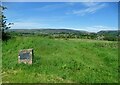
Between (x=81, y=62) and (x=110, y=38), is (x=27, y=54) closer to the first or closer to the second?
(x=81, y=62)

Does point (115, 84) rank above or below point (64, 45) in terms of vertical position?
below

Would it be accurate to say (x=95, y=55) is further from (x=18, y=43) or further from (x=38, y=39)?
(x=18, y=43)

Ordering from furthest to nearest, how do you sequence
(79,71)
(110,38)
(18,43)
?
1. (110,38)
2. (18,43)
3. (79,71)

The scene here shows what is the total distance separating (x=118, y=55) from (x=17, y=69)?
28.1 ft

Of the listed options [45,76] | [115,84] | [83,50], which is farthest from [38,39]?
[115,84]

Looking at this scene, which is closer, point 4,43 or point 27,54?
point 27,54

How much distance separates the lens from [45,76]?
51.3ft

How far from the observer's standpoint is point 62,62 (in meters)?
18.3

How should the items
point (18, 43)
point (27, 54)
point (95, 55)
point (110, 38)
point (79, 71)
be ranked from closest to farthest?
point (79, 71), point (27, 54), point (95, 55), point (18, 43), point (110, 38)

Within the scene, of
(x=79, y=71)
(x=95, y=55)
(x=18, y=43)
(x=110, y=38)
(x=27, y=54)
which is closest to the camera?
(x=79, y=71)

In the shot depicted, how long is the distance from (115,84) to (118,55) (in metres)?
6.61

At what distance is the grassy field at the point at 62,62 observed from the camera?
611 inches

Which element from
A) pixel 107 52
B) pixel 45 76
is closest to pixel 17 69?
pixel 45 76

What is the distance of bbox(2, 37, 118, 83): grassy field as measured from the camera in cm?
1552
